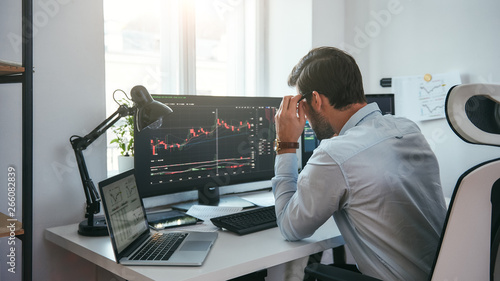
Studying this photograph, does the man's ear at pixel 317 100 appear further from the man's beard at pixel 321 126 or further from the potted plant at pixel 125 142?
the potted plant at pixel 125 142

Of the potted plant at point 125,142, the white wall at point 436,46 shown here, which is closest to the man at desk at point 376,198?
the potted plant at point 125,142

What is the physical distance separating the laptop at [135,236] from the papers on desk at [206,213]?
0.10 meters

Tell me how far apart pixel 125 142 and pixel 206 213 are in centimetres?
49

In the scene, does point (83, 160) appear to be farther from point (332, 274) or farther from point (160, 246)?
point (332, 274)

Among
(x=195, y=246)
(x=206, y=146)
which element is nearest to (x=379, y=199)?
(x=195, y=246)

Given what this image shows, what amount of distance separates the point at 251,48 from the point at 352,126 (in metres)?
1.35

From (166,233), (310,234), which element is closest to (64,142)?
(166,233)

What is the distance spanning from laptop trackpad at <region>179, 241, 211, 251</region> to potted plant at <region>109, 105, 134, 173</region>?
617 millimetres

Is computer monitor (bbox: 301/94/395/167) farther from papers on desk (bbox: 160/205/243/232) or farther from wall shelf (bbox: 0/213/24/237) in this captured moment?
wall shelf (bbox: 0/213/24/237)

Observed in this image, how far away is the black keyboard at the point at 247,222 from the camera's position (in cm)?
137

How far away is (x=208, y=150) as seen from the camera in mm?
1765

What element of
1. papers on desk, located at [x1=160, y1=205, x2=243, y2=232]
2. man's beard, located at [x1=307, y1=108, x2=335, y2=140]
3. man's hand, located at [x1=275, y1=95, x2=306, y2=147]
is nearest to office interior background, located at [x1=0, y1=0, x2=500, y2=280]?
papers on desk, located at [x1=160, y1=205, x2=243, y2=232]

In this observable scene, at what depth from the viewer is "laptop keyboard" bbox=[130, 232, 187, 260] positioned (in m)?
1.12

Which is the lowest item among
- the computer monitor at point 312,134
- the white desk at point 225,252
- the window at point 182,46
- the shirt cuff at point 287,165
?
the white desk at point 225,252
